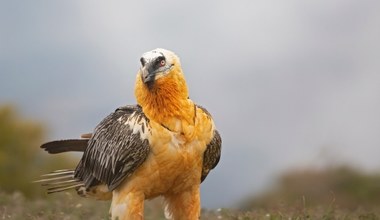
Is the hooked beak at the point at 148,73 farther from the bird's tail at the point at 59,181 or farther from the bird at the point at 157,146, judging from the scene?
the bird's tail at the point at 59,181

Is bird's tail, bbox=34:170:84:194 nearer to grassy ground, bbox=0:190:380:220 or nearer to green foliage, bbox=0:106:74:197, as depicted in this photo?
grassy ground, bbox=0:190:380:220

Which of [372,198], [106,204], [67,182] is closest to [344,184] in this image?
[372,198]

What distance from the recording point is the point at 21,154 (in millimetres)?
41469

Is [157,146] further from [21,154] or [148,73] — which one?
[21,154]

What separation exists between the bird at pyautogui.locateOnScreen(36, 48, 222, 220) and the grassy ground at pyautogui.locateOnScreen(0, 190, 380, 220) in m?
1.99

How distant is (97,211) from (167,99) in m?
4.31

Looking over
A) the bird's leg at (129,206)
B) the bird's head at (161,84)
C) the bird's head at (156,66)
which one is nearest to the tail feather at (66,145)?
the bird's leg at (129,206)

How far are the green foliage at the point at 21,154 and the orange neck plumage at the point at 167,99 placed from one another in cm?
2919

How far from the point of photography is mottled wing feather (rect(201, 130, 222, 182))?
9.72 metres

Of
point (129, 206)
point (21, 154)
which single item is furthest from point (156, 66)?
point (21, 154)

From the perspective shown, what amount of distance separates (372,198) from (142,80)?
16332 mm

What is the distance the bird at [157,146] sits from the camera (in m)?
9.23

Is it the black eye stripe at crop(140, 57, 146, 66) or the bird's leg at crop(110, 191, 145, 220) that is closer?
the black eye stripe at crop(140, 57, 146, 66)

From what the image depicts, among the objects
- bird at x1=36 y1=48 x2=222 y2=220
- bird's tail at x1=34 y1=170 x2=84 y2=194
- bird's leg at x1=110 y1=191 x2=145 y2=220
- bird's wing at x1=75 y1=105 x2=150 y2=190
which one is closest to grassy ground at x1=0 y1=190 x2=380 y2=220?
bird's tail at x1=34 y1=170 x2=84 y2=194
